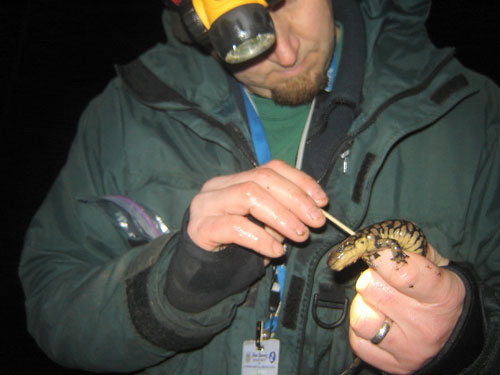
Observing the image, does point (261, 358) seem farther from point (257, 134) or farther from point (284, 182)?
point (257, 134)

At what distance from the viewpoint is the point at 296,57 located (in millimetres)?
1748

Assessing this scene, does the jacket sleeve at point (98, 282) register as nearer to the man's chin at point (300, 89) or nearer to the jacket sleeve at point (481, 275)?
the jacket sleeve at point (481, 275)

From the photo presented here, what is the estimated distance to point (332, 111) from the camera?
1831 mm

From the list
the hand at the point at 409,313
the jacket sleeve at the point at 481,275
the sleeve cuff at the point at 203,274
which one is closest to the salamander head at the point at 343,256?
the hand at the point at 409,313

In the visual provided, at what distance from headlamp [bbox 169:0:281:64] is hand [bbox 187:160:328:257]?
541mm

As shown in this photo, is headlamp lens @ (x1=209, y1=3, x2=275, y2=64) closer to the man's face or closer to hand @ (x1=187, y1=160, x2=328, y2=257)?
the man's face

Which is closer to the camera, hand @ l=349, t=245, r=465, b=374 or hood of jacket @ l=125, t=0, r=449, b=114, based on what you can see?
hand @ l=349, t=245, r=465, b=374

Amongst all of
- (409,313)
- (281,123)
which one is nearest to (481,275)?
(409,313)

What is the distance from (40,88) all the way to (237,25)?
5.79 metres

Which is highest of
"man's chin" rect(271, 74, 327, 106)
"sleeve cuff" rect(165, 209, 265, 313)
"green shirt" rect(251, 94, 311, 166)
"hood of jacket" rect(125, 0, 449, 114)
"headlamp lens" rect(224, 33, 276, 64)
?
"headlamp lens" rect(224, 33, 276, 64)

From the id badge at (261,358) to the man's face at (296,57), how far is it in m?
1.43

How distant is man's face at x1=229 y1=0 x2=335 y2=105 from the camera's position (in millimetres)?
1684

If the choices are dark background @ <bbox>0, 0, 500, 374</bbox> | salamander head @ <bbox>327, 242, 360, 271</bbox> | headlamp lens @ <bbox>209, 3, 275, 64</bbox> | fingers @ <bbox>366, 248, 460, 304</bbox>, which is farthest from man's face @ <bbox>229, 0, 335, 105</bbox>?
dark background @ <bbox>0, 0, 500, 374</bbox>

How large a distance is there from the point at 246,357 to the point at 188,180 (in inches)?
42.3
